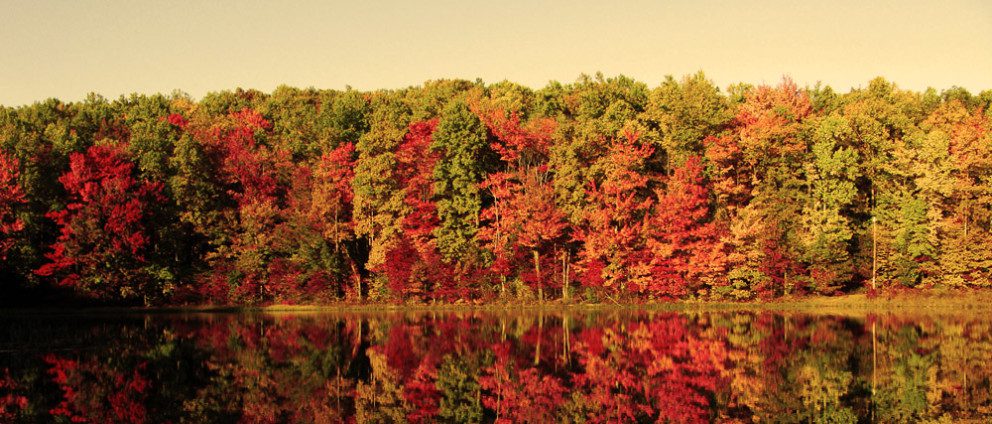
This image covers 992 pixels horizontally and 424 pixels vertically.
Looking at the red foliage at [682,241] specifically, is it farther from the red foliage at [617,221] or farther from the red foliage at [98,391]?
the red foliage at [98,391]

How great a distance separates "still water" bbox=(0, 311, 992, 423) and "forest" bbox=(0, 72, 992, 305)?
1322 cm

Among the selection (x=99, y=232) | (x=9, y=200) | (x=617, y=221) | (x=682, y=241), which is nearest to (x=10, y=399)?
(x=99, y=232)

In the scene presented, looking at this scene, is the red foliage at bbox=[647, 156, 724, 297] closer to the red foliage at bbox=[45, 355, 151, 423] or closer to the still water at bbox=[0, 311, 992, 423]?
the still water at bbox=[0, 311, 992, 423]

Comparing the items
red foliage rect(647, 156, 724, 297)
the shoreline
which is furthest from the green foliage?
red foliage rect(647, 156, 724, 297)

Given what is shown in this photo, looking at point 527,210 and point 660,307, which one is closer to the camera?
point 660,307

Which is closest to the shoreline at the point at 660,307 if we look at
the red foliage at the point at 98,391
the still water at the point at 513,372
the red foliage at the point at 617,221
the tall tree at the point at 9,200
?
the red foliage at the point at 617,221

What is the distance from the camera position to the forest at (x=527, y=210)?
199ft

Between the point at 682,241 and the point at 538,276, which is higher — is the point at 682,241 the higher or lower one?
the higher one

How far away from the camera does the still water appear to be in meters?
22.8

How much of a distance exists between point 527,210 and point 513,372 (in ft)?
107

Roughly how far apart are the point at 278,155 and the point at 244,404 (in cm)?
4888

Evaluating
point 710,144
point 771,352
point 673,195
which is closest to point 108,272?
point 673,195

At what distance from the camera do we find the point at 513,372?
97.0 ft

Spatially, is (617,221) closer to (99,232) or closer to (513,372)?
(513,372)
